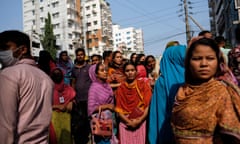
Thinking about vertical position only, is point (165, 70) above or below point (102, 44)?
below

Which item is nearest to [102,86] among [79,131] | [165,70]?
[79,131]

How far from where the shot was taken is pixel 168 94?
2.65 m

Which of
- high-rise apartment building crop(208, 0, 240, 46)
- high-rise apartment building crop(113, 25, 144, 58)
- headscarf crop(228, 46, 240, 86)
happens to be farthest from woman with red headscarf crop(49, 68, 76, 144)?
high-rise apartment building crop(113, 25, 144, 58)

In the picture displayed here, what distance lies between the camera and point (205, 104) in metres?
1.95

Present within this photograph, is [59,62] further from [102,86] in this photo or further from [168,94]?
[168,94]

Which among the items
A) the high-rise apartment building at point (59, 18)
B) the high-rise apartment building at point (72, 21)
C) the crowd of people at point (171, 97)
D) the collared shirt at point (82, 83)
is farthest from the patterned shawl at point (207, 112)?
the high-rise apartment building at point (59, 18)

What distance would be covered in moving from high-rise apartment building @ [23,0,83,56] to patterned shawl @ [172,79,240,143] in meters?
58.0

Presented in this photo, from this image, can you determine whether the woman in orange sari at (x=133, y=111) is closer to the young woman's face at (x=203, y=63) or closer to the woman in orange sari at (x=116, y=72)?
the woman in orange sari at (x=116, y=72)

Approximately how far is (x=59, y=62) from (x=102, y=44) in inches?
2571

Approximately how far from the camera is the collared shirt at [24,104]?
1.98 metres

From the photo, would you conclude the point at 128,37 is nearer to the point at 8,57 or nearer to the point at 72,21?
the point at 72,21

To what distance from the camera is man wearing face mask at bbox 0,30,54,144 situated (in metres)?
1.98

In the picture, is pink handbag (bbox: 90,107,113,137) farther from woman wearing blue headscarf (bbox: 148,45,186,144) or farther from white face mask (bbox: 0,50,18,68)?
white face mask (bbox: 0,50,18,68)

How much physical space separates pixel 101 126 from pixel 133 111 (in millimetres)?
682
